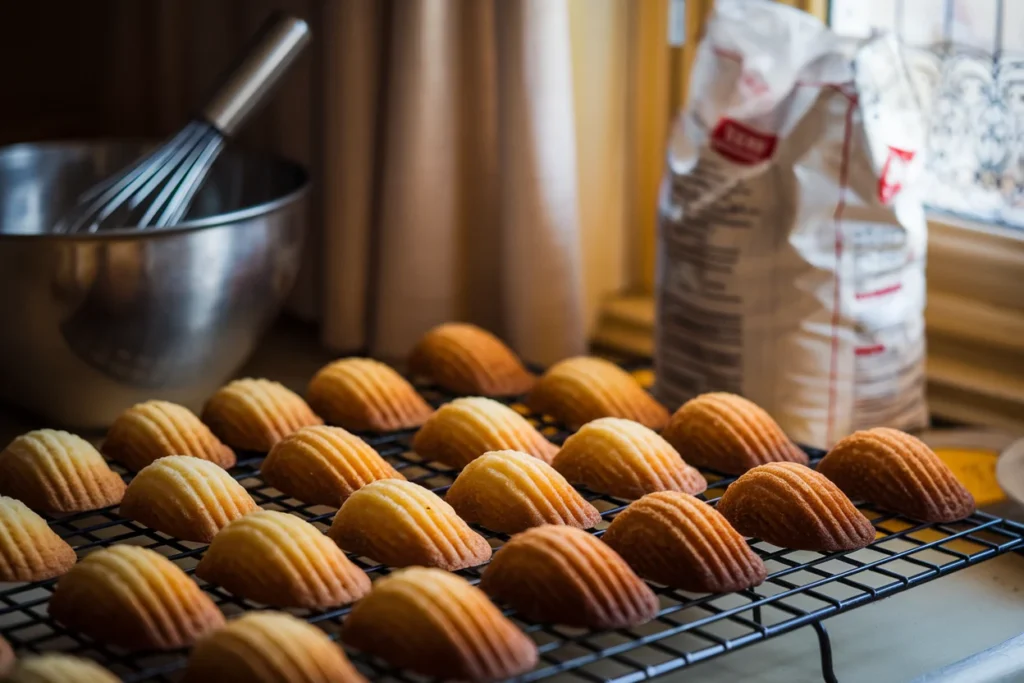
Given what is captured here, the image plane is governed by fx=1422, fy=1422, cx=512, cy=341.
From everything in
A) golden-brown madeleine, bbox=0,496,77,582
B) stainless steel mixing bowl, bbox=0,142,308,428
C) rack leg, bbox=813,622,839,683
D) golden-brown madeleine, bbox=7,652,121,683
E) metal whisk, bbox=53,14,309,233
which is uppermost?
metal whisk, bbox=53,14,309,233

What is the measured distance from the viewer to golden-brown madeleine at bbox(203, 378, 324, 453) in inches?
37.0

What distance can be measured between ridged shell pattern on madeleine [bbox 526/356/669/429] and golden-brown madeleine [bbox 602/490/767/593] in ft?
0.73

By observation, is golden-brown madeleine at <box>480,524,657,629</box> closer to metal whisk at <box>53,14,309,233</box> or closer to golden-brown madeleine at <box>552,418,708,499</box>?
golden-brown madeleine at <box>552,418,708,499</box>

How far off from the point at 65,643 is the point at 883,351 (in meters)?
0.57

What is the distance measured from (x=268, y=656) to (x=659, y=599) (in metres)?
0.26

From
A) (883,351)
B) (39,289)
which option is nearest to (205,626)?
(39,289)

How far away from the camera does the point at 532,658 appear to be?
639mm

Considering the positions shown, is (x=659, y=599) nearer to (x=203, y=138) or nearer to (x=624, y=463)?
(x=624, y=463)

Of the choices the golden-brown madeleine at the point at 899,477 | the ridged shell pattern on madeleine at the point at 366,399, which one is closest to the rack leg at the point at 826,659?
the golden-brown madeleine at the point at 899,477

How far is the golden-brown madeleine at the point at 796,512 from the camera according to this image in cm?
77

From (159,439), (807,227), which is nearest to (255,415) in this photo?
(159,439)

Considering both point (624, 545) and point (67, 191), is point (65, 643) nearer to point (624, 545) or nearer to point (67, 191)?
point (624, 545)

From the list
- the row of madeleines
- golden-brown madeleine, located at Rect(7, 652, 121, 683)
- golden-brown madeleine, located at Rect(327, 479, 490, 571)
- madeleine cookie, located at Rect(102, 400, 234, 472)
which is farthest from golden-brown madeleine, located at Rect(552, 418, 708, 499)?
golden-brown madeleine, located at Rect(7, 652, 121, 683)

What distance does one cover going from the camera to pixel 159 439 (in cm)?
90
